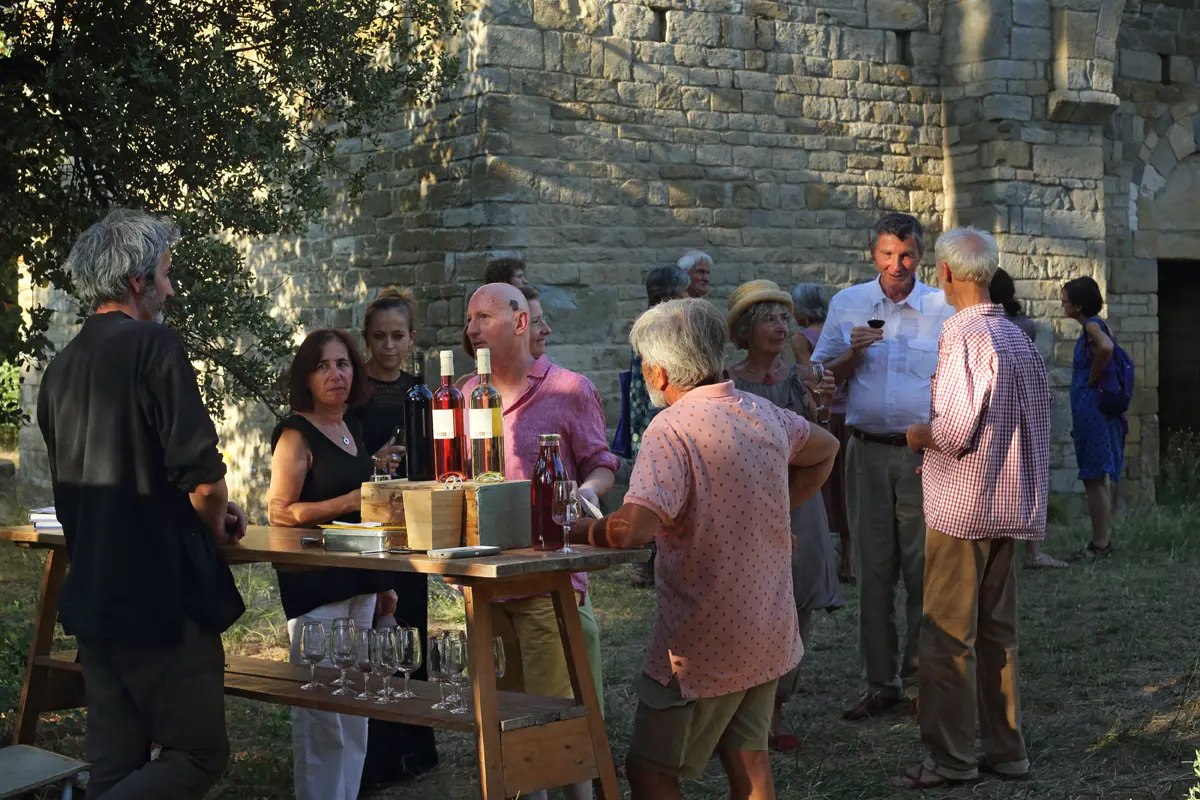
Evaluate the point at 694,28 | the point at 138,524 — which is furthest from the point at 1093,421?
the point at 138,524

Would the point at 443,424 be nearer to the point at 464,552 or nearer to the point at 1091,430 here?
the point at 464,552

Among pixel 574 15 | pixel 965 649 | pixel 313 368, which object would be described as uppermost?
pixel 574 15

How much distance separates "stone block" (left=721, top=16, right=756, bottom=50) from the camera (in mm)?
10719

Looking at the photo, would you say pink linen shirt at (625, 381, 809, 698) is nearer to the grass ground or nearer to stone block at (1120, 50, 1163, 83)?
the grass ground

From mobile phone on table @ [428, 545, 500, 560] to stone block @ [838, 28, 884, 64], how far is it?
27.7 ft

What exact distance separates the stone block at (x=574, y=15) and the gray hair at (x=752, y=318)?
16.3 ft

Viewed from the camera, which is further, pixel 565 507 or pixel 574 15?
pixel 574 15

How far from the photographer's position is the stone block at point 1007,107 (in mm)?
11469

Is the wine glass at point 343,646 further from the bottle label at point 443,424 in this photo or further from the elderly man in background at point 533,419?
the bottle label at point 443,424

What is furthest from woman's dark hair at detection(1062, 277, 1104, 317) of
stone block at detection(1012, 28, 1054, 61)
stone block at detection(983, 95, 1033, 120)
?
stone block at detection(1012, 28, 1054, 61)

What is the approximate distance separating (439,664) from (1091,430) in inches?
271

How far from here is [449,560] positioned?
11.8ft

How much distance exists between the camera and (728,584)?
12.3 feet

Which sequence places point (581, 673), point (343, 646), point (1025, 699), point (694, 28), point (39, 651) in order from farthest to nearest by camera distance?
1. point (694, 28)
2. point (1025, 699)
3. point (39, 651)
4. point (343, 646)
5. point (581, 673)
